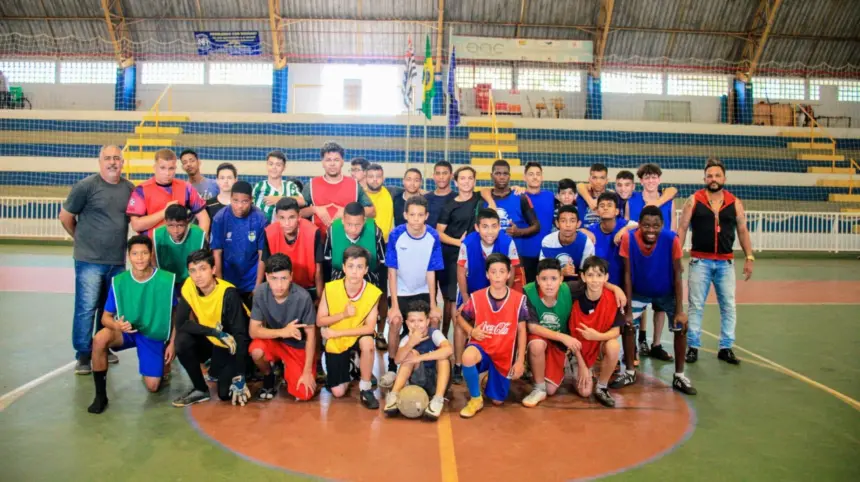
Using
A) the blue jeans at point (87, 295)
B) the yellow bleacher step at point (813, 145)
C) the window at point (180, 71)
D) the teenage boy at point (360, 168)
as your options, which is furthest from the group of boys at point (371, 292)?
the window at point (180, 71)

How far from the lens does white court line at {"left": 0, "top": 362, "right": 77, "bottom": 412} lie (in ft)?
14.6

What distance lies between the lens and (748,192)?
65.8 ft

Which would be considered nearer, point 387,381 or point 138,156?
point 387,381

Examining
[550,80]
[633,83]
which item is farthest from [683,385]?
[633,83]

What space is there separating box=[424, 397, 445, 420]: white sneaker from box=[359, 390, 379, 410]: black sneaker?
0.45m

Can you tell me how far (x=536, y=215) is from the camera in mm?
6168

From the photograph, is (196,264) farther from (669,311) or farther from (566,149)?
(566,149)

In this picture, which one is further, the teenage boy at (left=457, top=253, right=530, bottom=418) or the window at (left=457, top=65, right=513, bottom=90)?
the window at (left=457, top=65, right=513, bottom=90)

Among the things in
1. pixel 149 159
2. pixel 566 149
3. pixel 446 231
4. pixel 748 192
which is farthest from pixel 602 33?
pixel 446 231

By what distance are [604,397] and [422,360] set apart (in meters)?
1.48

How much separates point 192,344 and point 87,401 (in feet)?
2.94

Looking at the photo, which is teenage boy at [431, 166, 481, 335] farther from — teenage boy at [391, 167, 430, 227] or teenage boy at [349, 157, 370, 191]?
teenage boy at [349, 157, 370, 191]

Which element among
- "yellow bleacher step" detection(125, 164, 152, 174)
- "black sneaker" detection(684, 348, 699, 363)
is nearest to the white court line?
"black sneaker" detection(684, 348, 699, 363)

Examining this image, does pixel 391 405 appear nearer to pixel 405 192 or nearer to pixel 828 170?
pixel 405 192
